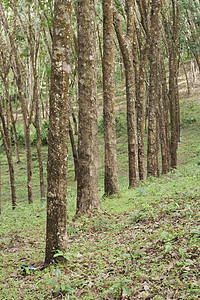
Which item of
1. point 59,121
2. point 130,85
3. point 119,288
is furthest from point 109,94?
point 119,288

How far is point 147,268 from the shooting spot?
13.7 feet

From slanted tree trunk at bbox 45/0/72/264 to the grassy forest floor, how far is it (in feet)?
2.03

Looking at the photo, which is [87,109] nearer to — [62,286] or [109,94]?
[109,94]

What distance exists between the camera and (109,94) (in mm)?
8781

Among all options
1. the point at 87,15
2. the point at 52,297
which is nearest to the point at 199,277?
the point at 52,297

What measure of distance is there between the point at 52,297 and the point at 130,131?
6.59m

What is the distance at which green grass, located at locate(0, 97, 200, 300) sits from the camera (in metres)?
3.80

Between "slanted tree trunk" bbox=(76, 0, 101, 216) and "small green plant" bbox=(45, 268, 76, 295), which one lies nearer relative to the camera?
"small green plant" bbox=(45, 268, 76, 295)

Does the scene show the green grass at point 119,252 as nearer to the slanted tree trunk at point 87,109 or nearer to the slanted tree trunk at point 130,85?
the slanted tree trunk at point 87,109

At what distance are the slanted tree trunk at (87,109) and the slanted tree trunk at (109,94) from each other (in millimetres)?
1778

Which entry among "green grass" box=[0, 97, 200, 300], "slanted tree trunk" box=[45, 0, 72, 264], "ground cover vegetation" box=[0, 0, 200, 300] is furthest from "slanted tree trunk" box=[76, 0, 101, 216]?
"slanted tree trunk" box=[45, 0, 72, 264]

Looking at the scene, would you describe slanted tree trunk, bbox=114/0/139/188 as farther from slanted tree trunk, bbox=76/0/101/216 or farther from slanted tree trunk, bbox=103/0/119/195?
slanted tree trunk, bbox=76/0/101/216

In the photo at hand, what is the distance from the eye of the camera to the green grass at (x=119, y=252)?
3797 mm

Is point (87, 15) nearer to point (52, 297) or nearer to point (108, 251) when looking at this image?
point (108, 251)
